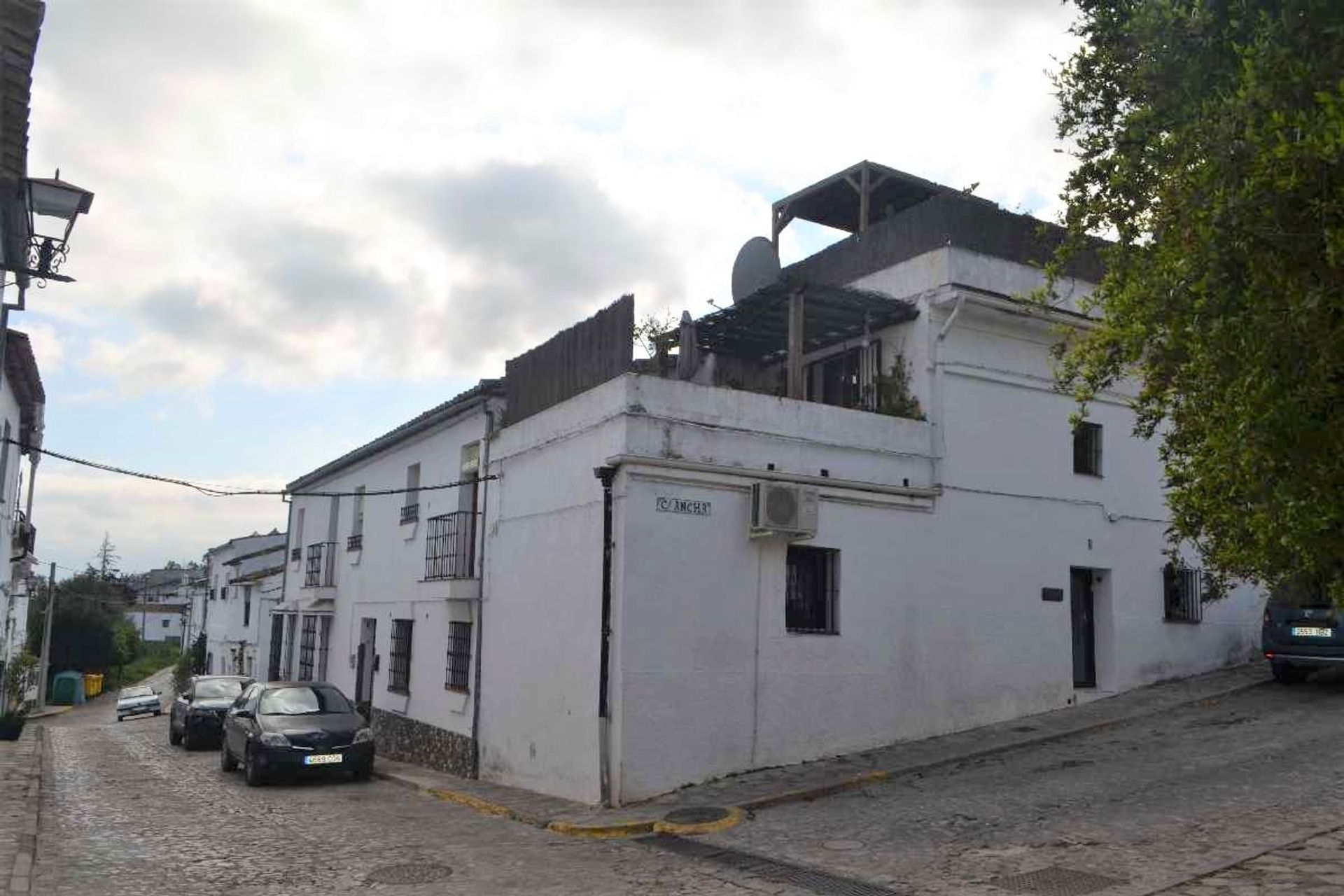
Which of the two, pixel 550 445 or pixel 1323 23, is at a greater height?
pixel 1323 23

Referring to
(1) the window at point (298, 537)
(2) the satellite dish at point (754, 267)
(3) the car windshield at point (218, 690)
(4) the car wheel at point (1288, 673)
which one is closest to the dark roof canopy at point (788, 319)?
(2) the satellite dish at point (754, 267)

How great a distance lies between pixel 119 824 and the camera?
11.0m

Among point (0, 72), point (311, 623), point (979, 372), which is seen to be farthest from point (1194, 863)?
point (311, 623)

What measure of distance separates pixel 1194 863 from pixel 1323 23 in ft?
18.0

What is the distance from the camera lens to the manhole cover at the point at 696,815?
387 inches

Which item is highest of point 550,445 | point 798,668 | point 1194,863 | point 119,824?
point 550,445

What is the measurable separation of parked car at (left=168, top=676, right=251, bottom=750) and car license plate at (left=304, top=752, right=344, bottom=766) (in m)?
6.68

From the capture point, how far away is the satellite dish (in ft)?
55.5

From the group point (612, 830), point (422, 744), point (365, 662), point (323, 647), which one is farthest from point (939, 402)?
point (323, 647)

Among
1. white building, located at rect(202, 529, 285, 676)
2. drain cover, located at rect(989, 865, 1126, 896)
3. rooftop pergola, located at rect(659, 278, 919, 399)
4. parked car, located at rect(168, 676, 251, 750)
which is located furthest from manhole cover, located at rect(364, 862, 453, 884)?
white building, located at rect(202, 529, 285, 676)

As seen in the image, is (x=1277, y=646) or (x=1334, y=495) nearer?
(x=1334, y=495)

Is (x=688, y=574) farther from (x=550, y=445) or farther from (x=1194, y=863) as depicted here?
(x=1194, y=863)

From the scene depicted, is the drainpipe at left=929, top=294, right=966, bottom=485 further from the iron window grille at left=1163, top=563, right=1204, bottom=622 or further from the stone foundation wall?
the stone foundation wall

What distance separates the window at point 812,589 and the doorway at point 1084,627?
453 centimetres
